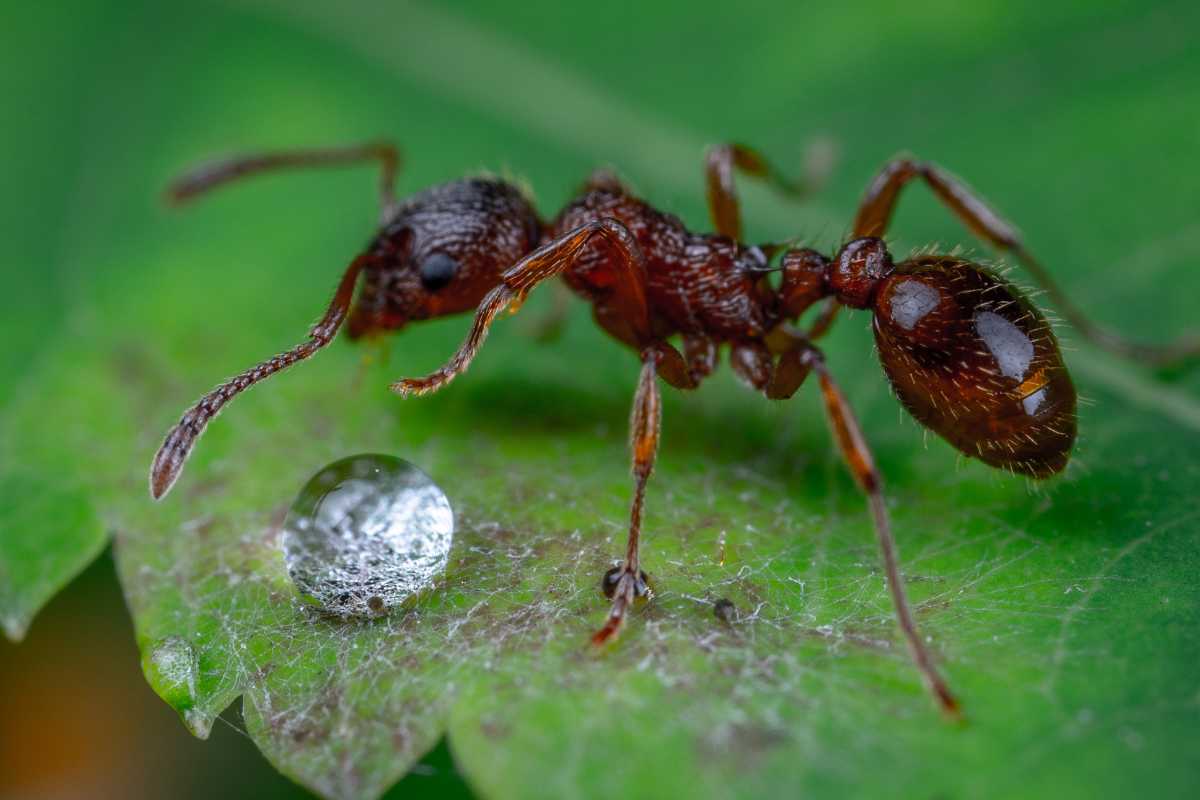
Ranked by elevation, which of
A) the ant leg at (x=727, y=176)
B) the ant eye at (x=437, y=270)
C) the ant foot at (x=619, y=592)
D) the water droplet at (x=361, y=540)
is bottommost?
the water droplet at (x=361, y=540)

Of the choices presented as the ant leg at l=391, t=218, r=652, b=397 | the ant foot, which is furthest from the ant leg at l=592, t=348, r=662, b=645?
the ant leg at l=391, t=218, r=652, b=397

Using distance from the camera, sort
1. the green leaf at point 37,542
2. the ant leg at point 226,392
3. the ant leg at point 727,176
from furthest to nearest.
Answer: the ant leg at point 727,176
the green leaf at point 37,542
the ant leg at point 226,392

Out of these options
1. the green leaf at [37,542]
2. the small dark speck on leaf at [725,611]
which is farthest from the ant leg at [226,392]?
the small dark speck on leaf at [725,611]

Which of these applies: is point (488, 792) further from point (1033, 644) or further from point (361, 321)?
point (361, 321)

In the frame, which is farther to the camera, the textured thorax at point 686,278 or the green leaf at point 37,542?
the textured thorax at point 686,278

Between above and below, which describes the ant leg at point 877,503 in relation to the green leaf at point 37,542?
above

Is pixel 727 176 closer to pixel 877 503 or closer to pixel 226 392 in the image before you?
pixel 877 503

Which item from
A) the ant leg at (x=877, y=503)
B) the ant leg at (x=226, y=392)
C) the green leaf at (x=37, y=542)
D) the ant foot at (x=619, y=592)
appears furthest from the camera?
the green leaf at (x=37, y=542)

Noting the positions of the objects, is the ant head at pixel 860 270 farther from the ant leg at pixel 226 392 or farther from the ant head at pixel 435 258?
the ant leg at pixel 226 392
